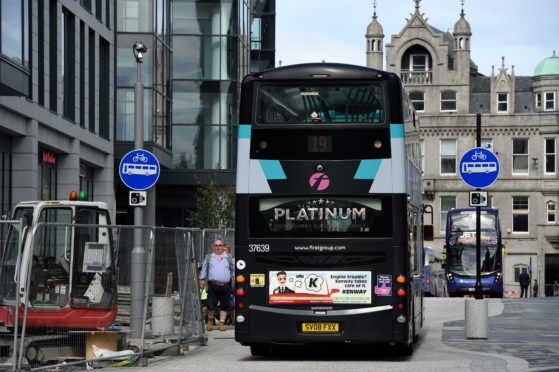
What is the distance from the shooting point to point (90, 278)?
16.3 meters

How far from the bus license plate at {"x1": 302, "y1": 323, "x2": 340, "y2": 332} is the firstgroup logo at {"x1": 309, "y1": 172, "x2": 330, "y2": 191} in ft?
6.44

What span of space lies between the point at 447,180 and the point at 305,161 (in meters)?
67.2

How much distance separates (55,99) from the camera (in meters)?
35.4

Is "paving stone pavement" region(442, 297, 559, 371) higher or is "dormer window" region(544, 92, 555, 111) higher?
"dormer window" region(544, 92, 555, 111)

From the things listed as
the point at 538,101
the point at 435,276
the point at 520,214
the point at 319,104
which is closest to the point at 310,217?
the point at 319,104

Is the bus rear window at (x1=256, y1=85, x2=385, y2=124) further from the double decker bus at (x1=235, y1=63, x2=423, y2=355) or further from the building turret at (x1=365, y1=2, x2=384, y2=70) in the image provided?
the building turret at (x1=365, y1=2, x2=384, y2=70)

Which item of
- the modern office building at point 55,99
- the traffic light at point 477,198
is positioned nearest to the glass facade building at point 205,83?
the modern office building at point 55,99

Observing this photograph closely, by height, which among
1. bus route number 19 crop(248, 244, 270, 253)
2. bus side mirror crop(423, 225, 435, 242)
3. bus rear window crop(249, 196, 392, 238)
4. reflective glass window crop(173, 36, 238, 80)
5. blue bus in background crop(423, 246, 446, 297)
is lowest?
blue bus in background crop(423, 246, 446, 297)

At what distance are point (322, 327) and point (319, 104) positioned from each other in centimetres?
324

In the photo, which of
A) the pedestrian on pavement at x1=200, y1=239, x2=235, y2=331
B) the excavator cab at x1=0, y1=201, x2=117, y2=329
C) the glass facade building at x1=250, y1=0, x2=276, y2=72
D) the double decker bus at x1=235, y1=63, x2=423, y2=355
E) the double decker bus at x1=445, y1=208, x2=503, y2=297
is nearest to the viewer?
the excavator cab at x1=0, y1=201, x2=117, y2=329

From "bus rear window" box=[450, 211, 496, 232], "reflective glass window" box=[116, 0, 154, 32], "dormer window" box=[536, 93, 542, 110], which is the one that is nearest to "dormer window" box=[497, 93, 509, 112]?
"dormer window" box=[536, 93, 542, 110]

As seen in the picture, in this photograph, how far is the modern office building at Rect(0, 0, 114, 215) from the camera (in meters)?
28.4

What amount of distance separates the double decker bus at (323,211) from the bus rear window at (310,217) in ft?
0.05

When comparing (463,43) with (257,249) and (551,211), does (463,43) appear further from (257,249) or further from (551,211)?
(257,249)
